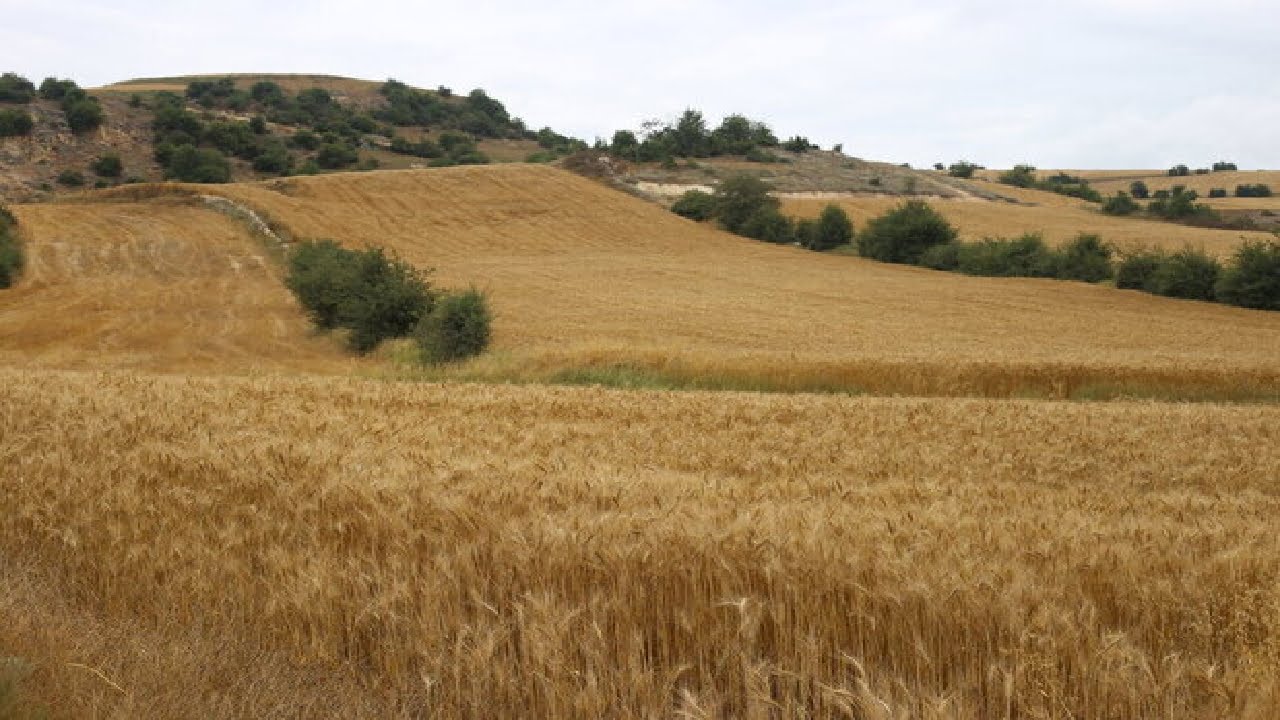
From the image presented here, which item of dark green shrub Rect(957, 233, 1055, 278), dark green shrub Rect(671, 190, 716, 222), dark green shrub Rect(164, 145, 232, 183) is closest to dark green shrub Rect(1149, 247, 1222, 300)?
dark green shrub Rect(957, 233, 1055, 278)

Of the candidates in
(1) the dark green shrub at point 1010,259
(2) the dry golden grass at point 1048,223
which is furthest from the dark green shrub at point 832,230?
(1) the dark green shrub at point 1010,259

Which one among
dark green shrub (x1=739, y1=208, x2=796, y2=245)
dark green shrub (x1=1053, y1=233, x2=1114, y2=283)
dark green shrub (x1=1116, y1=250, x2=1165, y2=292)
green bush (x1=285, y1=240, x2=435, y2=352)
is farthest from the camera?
dark green shrub (x1=739, y1=208, x2=796, y2=245)

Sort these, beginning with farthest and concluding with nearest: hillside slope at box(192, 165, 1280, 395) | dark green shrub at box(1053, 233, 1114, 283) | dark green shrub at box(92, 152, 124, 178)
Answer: dark green shrub at box(92, 152, 124, 178), dark green shrub at box(1053, 233, 1114, 283), hillside slope at box(192, 165, 1280, 395)

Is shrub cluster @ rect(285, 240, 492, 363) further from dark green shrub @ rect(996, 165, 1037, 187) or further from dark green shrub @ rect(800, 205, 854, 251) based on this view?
dark green shrub @ rect(996, 165, 1037, 187)

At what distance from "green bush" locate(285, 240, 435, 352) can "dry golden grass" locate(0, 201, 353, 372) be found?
2.95 ft

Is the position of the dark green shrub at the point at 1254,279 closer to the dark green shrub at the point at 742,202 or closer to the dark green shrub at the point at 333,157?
the dark green shrub at the point at 742,202

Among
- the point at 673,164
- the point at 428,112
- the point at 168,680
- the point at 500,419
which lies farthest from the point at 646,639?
the point at 428,112

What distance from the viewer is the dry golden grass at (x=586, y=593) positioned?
3.42m

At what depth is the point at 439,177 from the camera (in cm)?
7338

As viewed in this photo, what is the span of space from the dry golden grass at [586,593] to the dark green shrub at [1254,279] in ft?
126

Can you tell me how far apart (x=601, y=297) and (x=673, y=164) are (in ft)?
169

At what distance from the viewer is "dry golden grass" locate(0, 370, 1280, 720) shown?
342 cm

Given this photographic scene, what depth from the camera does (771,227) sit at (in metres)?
66.6

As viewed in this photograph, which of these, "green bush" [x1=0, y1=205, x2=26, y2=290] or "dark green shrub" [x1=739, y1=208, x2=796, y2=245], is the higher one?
"dark green shrub" [x1=739, y1=208, x2=796, y2=245]
